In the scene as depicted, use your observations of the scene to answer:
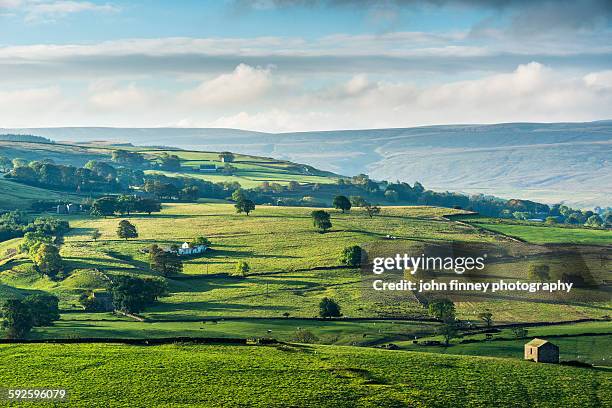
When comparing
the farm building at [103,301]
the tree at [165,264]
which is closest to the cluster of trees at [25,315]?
the farm building at [103,301]

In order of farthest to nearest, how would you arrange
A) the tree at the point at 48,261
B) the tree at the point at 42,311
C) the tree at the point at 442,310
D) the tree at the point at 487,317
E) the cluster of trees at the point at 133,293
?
the tree at the point at 48,261 → the cluster of trees at the point at 133,293 → the tree at the point at 442,310 → the tree at the point at 487,317 → the tree at the point at 42,311

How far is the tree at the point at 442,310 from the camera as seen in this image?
125938 mm

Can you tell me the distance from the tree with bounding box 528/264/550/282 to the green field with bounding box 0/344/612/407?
70.2 m

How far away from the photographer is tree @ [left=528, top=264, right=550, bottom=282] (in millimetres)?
155500

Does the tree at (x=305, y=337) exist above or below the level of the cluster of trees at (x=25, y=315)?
below

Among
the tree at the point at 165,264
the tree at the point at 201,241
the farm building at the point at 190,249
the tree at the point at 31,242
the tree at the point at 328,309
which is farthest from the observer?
the tree at the point at 201,241

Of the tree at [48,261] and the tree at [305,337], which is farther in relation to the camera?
the tree at [48,261]

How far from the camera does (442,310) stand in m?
127

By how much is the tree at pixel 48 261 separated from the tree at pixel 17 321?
1914 inches

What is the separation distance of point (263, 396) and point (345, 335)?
4303 cm

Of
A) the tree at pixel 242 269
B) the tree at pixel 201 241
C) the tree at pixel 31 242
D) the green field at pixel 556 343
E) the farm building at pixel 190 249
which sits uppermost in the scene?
the tree at pixel 31 242

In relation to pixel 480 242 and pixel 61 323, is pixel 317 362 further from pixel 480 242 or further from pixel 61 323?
pixel 480 242

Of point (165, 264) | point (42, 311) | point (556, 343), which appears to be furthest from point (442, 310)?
point (165, 264)

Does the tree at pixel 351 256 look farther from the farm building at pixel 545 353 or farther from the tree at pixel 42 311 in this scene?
the farm building at pixel 545 353
